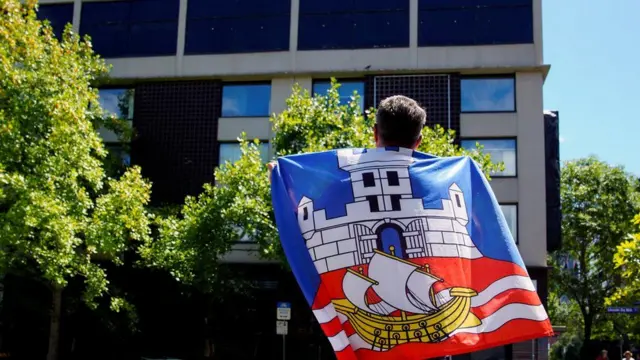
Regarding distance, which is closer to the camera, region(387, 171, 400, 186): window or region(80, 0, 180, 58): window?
region(387, 171, 400, 186): window

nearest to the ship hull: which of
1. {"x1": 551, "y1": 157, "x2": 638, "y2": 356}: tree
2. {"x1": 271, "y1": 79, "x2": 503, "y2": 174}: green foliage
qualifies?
{"x1": 271, "y1": 79, "x2": 503, "y2": 174}: green foliage

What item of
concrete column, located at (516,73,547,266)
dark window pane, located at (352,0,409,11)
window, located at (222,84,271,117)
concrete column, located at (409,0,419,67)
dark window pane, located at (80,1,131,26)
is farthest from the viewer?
dark window pane, located at (80,1,131,26)

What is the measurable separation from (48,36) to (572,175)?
101ft

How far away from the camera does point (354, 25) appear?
2786 centimetres

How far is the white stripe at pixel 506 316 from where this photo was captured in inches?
104

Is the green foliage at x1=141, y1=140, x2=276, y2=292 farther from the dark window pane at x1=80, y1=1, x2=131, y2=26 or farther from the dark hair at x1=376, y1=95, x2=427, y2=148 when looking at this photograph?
the dark hair at x1=376, y1=95, x2=427, y2=148

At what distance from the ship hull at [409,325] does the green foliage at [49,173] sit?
14.9m

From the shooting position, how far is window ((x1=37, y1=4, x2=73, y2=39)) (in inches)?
1195

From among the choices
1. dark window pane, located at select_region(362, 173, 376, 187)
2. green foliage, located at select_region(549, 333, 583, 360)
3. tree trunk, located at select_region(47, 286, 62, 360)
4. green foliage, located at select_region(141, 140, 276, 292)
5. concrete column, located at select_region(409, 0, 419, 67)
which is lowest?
green foliage, located at select_region(549, 333, 583, 360)

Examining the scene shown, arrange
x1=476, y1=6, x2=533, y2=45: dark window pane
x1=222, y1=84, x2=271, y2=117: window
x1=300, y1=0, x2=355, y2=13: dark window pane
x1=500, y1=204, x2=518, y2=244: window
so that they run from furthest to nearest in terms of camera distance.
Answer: x1=222, y1=84, x2=271, y2=117: window < x1=300, y1=0, x2=355, y2=13: dark window pane < x1=476, y1=6, x2=533, y2=45: dark window pane < x1=500, y1=204, x2=518, y2=244: window

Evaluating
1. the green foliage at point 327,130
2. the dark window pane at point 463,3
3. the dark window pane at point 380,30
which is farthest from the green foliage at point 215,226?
the dark window pane at point 463,3

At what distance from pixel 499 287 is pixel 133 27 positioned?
29.2m

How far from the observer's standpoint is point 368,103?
27.3 m

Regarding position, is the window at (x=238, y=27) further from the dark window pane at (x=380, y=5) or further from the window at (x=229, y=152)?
the window at (x=229, y=152)
